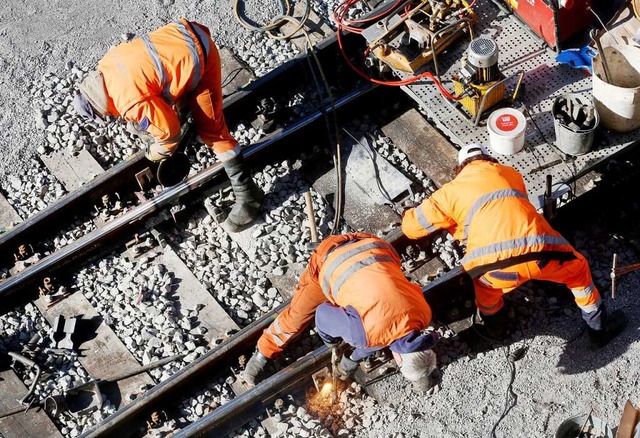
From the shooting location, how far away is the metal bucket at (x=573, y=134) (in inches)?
338

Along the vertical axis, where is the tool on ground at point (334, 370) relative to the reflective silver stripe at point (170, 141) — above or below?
below

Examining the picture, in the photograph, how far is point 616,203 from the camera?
8969mm

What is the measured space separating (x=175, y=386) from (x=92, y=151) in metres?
2.83

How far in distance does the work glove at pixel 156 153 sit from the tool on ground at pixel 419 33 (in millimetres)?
2292

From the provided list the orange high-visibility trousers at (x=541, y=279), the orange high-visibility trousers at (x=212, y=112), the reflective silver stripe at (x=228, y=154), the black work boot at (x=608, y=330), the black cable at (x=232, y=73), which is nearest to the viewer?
the orange high-visibility trousers at (x=541, y=279)

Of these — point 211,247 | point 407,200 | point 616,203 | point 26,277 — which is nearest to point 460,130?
point 407,200

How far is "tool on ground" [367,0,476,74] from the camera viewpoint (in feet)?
30.7

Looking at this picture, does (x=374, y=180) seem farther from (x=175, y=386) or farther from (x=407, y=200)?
(x=175, y=386)

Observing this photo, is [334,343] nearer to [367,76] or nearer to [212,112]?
[212,112]

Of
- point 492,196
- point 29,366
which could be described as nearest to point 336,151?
point 492,196

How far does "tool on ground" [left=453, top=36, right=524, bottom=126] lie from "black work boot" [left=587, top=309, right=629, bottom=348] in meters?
2.17

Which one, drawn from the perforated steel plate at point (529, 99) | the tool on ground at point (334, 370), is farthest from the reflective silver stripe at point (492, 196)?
the tool on ground at point (334, 370)

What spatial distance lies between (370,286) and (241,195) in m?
2.44

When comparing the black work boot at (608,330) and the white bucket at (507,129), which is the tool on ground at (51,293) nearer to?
the white bucket at (507,129)
